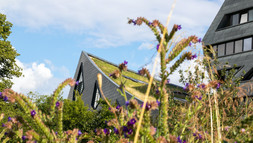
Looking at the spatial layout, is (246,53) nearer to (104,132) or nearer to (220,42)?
(220,42)

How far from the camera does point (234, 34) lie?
33.0 meters

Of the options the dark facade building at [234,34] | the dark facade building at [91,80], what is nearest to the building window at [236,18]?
the dark facade building at [234,34]

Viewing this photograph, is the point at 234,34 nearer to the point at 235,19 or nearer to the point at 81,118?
the point at 235,19

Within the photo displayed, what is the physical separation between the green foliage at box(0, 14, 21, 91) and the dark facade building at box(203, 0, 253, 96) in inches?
706

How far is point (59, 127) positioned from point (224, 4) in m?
34.5

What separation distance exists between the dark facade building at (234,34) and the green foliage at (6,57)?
706 inches

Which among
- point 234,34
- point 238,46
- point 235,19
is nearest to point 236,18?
point 235,19

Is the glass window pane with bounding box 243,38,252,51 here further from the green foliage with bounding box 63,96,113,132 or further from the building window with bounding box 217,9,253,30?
the green foliage with bounding box 63,96,113,132

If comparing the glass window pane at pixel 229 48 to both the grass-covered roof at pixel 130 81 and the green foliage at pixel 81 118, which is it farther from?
the green foliage at pixel 81 118

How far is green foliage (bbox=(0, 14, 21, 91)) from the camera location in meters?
30.0

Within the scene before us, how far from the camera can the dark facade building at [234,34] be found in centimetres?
3141

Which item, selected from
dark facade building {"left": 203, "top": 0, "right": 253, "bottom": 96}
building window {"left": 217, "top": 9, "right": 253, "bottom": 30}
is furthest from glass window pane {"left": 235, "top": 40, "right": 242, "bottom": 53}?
building window {"left": 217, "top": 9, "right": 253, "bottom": 30}

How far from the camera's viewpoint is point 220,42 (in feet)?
112

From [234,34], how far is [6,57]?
843 inches
